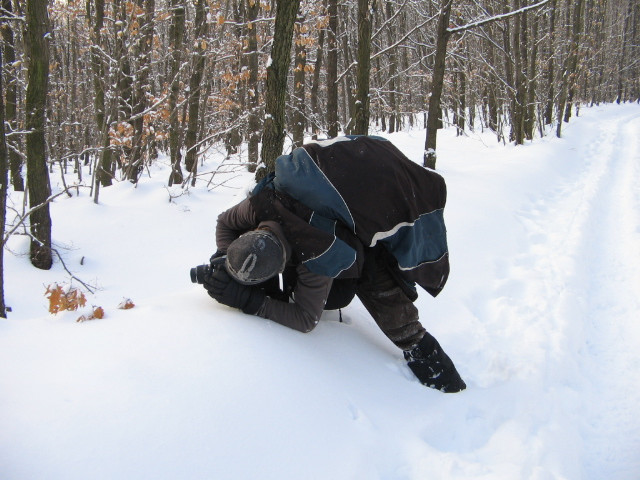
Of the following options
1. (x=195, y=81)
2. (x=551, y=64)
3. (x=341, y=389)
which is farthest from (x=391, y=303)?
(x=551, y=64)

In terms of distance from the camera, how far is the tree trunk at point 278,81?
12.9 feet

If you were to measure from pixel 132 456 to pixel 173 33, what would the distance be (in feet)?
33.9

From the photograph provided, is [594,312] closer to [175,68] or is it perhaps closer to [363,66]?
[363,66]

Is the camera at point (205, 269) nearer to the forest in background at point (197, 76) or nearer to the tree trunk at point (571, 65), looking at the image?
the forest in background at point (197, 76)

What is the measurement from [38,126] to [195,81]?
15.2 ft

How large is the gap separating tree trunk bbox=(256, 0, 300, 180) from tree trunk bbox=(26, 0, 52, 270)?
97.2 inches

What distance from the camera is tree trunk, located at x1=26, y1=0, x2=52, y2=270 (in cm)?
489

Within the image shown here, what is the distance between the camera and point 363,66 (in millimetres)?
6875

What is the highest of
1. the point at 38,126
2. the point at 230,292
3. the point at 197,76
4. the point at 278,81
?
the point at 197,76

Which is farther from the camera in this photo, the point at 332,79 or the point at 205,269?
the point at 332,79

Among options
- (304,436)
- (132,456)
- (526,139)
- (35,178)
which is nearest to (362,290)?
(304,436)

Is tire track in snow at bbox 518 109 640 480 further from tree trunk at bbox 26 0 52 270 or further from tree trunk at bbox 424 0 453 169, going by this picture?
tree trunk at bbox 26 0 52 270

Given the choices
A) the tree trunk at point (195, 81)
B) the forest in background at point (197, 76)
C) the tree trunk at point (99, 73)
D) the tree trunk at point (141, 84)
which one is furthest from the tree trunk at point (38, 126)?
the tree trunk at point (141, 84)

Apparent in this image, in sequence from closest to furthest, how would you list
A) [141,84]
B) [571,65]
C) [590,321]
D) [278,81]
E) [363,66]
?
→ [590,321], [278,81], [363,66], [141,84], [571,65]
